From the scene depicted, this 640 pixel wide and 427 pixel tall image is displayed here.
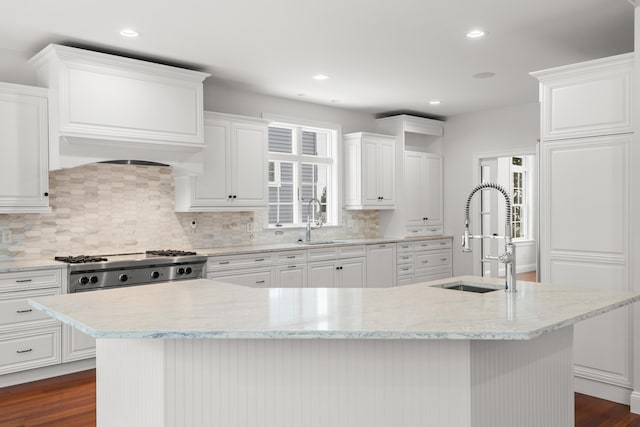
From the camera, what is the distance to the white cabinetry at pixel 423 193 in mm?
7629

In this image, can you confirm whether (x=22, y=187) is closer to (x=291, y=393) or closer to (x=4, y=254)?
(x=4, y=254)

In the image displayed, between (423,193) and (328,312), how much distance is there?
586cm

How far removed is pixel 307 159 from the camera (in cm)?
691

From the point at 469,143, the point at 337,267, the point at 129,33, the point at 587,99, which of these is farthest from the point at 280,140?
the point at 587,99

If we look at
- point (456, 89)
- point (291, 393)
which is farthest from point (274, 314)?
point (456, 89)

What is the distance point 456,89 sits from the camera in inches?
245

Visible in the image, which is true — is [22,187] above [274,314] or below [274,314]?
above

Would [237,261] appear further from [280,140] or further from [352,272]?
[280,140]

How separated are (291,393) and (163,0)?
2.71 metres

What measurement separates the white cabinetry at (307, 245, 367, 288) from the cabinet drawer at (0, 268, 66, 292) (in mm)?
2639

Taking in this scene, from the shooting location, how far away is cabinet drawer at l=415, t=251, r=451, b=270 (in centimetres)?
743

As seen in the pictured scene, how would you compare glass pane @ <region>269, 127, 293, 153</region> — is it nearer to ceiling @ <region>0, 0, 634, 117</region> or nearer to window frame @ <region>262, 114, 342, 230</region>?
window frame @ <region>262, 114, 342, 230</region>

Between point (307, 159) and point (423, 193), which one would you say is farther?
point (423, 193)

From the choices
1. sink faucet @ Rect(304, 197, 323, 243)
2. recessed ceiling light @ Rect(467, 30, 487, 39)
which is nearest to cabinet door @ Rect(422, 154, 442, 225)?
sink faucet @ Rect(304, 197, 323, 243)
